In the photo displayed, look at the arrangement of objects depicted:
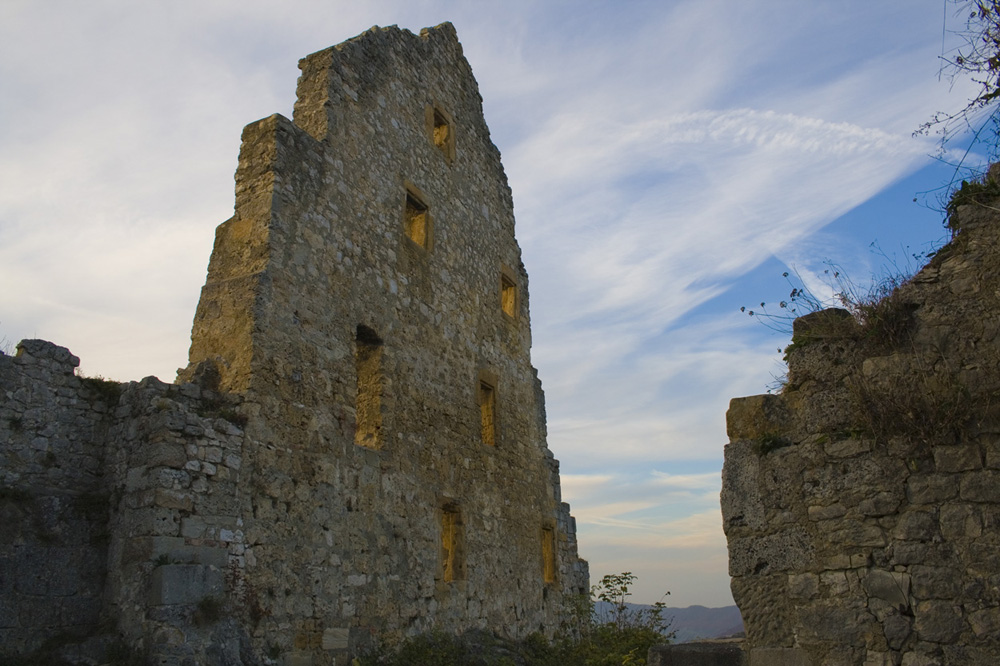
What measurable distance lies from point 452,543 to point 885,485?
6525 mm

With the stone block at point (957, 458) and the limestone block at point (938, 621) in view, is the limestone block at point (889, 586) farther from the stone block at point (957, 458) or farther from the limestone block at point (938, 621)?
the stone block at point (957, 458)

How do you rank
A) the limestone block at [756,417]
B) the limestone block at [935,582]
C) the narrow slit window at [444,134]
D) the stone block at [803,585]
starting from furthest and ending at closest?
the narrow slit window at [444,134]
the limestone block at [756,417]
the stone block at [803,585]
the limestone block at [935,582]

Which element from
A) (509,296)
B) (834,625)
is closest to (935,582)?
(834,625)

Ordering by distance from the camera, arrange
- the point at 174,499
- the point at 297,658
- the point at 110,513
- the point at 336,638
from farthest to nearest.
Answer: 1. the point at 336,638
2. the point at 297,658
3. the point at 110,513
4. the point at 174,499

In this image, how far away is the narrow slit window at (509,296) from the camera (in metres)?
13.5

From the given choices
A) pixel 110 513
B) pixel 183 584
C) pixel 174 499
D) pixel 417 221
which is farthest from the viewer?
pixel 417 221

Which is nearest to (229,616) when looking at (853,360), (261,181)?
(261,181)

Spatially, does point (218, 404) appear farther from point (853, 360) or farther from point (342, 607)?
point (853, 360)

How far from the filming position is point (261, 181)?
8.31 metres

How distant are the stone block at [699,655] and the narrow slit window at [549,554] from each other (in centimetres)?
732

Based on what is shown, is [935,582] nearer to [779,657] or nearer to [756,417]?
[779,657]

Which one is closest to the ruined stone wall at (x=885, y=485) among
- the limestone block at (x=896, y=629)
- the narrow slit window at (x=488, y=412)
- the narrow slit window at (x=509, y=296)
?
the limestone block at (x=896, y=629)

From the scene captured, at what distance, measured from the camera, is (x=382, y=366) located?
370 inches

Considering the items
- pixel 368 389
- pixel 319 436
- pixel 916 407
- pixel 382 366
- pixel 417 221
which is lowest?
pixel 916 407
